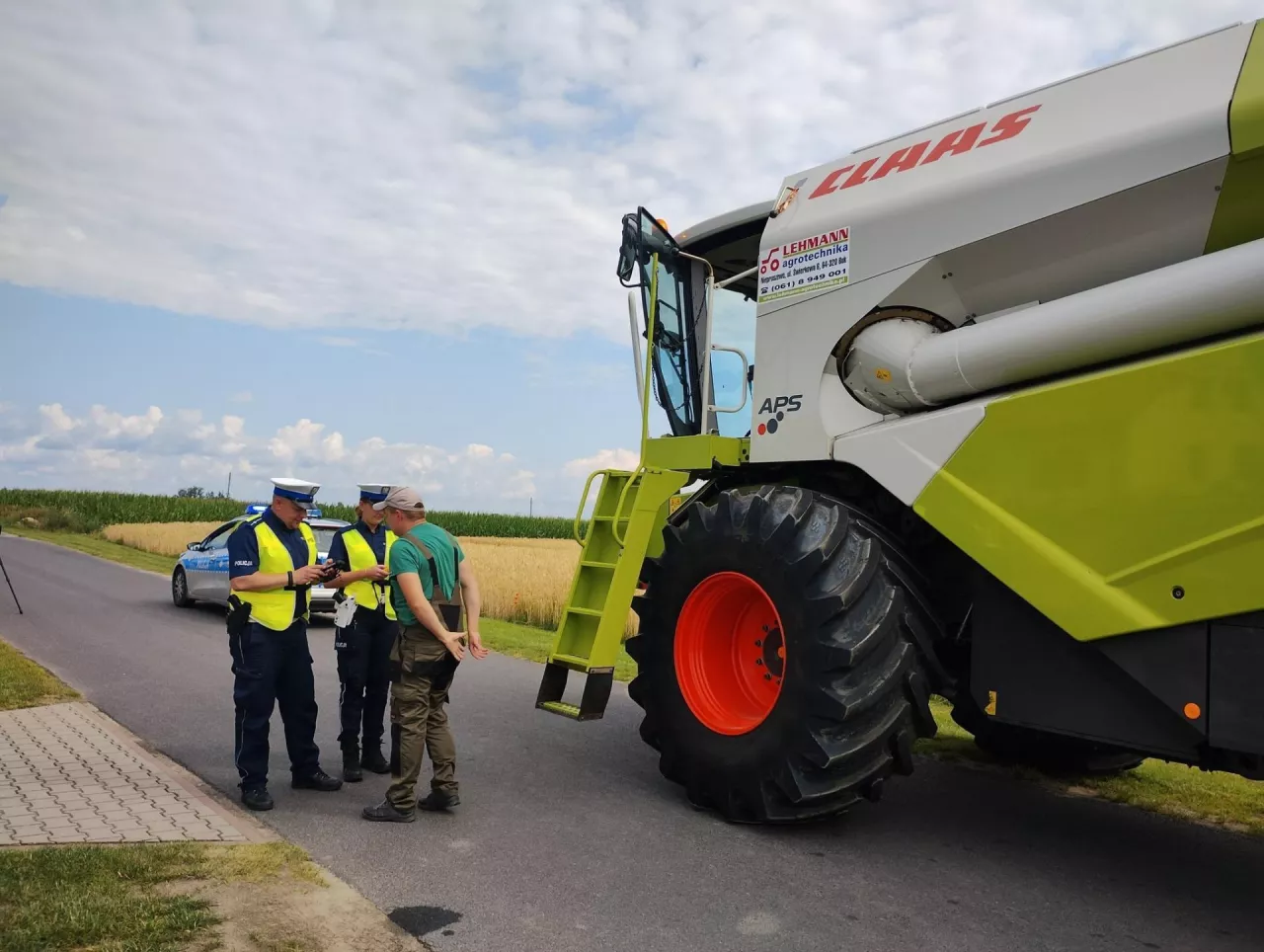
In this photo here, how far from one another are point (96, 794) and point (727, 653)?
3529 mm

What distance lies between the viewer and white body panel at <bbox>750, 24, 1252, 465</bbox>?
14.0ft

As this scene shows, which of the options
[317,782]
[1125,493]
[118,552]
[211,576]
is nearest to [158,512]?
[118,552]

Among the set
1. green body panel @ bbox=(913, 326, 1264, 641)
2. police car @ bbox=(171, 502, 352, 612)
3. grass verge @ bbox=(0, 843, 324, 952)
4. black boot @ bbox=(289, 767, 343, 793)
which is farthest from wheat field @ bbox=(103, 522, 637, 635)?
green body panel @ bbox=(913, 326, 1264, 641)

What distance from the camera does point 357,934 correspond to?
3801 millimetres

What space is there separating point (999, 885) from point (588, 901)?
1.91 meters

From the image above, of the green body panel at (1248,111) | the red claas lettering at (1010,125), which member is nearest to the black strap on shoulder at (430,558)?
the red claas lettering at (1010,125)

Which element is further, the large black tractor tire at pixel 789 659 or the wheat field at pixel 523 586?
the wheat field at pixel 523 586

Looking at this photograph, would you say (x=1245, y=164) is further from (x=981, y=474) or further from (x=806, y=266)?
(x=806, y=266)

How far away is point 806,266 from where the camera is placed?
18.3ft

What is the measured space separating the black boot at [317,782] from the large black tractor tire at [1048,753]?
3805 mm

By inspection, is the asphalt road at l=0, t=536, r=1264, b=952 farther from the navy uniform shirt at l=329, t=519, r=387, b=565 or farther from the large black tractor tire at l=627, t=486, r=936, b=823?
the navy uniform shirt at l=329, t=519, r=387, b=565

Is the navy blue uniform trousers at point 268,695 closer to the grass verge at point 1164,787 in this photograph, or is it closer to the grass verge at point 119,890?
the grass verge at point 119,890

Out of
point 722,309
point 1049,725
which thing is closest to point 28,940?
point 1049,725

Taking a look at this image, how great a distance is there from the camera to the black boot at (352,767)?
6199 millimetres
